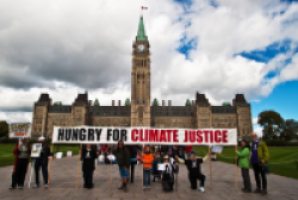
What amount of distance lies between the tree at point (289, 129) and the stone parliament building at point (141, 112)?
55.3ft

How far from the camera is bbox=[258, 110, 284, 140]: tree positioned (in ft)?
252

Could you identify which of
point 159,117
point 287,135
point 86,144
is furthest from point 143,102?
point 86,144

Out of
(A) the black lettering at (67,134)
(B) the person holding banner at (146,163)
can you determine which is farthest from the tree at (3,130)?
(B) the person holding banner at (146,163)

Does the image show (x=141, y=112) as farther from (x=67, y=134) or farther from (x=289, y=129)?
(x=67, y=134)

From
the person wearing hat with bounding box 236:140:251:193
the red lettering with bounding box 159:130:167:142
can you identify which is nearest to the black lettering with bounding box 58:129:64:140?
the red lettering with bounding box 159:130:167:142

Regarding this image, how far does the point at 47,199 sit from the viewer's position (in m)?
7.68

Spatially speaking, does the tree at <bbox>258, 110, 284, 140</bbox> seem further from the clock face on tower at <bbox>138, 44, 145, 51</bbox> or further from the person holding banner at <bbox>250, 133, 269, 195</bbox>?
the person holding banner at <bbox>250, 133, 269, 195</bbox>

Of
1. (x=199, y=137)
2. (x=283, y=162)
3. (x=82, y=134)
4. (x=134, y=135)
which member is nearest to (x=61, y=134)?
(x=82, y=134)

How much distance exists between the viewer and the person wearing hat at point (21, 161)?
929cm

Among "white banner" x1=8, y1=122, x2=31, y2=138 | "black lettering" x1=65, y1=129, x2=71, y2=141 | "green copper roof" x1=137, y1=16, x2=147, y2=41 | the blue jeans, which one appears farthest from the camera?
"green copper roof" x1=137, y1=16, x2=147, y2=41

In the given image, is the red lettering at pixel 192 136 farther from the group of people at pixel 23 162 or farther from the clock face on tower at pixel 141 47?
the clock face on tower at pixel 141 47

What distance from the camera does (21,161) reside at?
9445mm

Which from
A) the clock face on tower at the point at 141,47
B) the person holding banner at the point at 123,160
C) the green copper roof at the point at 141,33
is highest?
the green copper roof at the point at 141,33

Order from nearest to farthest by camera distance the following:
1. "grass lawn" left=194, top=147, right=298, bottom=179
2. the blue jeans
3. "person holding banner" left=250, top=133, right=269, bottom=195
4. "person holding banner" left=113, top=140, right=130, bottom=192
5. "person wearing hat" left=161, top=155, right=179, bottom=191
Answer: "person holding banner" left=250, top=133, right=269, bottom=195 < "person holding banner" left=113, top=140, right=130, bottom=192 < "person wearing hat" left=161, top=155, right=179, bottom=191 < the blue jeans < "grass lawn" left=194, top=147, right=298, bottom=179
